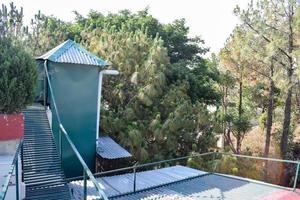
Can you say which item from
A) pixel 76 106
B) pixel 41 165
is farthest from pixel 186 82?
pixel 41 165

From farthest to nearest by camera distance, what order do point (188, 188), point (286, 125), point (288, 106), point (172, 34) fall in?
point (172, 34)
point (286, 125)
point (288, 106)
point (188, 188)

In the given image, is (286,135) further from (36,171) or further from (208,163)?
(36,171)

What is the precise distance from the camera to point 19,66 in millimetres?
5480

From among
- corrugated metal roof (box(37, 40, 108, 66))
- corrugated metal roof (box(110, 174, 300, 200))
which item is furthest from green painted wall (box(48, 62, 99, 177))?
corrugated metal roof (box(110, 174, 300, 200))

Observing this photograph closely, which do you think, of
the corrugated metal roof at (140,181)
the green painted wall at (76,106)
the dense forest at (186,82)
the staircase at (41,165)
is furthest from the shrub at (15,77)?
the dense forest at (186,82)

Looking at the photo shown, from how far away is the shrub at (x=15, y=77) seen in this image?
5.25 meters

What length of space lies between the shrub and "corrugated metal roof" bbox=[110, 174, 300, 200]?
10.0 feet

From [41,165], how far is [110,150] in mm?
4901

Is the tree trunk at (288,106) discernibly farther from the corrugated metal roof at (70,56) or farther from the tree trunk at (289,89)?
the corrugated metal roof at (70,56)

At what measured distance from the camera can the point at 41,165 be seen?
570 cm

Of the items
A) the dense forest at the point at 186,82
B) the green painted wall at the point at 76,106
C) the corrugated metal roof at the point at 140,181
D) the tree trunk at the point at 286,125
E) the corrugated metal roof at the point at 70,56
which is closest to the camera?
the corrugated metal roof at the point at 140,181

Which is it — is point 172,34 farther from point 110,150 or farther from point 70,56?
point 70,56

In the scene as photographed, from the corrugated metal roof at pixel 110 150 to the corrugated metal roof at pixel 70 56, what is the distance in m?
2.87

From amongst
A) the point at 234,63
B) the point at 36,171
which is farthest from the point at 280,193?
the point at 234,63
